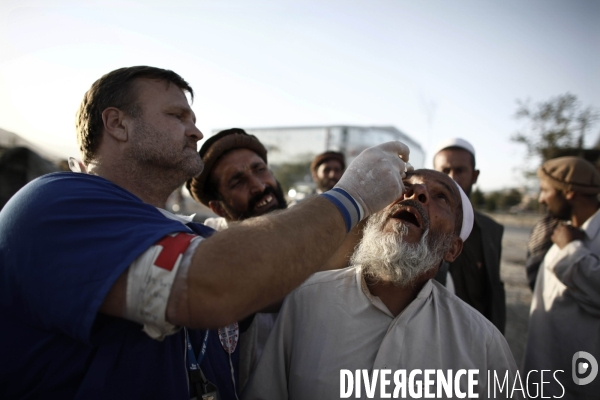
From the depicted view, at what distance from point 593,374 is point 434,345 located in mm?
2253

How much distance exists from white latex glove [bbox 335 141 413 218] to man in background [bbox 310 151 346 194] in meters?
4.39

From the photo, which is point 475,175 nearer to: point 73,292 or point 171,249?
point 171,249

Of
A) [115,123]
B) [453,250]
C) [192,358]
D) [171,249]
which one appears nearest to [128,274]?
[171,249]

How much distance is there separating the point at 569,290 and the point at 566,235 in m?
0.51

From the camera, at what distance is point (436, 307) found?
2.07 metres

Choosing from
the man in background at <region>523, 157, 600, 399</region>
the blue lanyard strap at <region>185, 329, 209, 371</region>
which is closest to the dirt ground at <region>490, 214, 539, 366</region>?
the man in background at <region>523, 157, 600, 399</region>

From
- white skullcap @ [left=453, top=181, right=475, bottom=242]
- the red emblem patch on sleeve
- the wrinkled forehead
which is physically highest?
the wrinkled forehead

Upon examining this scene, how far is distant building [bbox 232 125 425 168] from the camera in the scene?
66.1 feet

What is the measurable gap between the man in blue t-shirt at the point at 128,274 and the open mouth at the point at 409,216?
1.90ft

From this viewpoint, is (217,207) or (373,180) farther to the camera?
(217,207)

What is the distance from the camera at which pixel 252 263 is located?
1.18 metres

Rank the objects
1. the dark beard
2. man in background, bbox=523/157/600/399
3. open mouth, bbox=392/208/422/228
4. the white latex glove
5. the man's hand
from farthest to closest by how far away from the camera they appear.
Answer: the man's hand, the dark beard, man in background, bbox=523/157/600/399, open mouth, bbox=392/208/422/228, the white latex glove

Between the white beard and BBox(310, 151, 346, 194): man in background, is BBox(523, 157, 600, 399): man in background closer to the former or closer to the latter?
the white beard

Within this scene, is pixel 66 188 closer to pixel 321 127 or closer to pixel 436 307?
pixel 436 307
